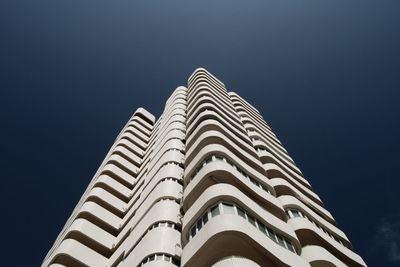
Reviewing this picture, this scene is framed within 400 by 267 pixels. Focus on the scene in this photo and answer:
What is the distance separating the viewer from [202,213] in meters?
21.6

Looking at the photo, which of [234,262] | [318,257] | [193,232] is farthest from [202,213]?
[318,257]

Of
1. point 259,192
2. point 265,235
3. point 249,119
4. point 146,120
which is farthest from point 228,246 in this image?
point 146,120

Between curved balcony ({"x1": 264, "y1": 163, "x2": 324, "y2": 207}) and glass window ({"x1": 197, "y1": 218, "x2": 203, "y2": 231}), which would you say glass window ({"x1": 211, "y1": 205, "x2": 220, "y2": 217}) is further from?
curved balcony ({"x1": 264, "y1": 163, "x2": 324, "y2": 207})

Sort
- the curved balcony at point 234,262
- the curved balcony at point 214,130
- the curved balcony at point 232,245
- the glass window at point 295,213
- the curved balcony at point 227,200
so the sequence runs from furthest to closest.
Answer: the curved balcony at point 214,130 < the glass window at point 295,213 < the curved balcony at point 227,200 < the curved balcony at point 232,245 < the curved balcony at point 234,262

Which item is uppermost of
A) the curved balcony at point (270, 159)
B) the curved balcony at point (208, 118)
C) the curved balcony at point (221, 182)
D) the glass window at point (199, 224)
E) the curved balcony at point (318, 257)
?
the curved balcony at point (208, 118)

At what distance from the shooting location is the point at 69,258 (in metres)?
24.3

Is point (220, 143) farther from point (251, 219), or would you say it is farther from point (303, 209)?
point (251, 219)

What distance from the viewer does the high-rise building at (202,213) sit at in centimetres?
1881

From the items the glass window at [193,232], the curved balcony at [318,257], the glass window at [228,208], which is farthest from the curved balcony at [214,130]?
the glass window at [228,208]

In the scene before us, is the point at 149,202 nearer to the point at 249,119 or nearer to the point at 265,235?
the point at 265,235

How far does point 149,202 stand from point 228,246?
993cm

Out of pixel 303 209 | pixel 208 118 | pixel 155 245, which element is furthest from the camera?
pixel 208 118

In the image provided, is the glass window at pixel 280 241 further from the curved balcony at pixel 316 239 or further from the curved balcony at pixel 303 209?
the curved balcony at pixel 303 209

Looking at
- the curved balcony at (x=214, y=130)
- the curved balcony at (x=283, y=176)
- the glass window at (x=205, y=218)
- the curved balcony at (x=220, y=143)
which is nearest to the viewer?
the glass window at (x=205, y=218)
